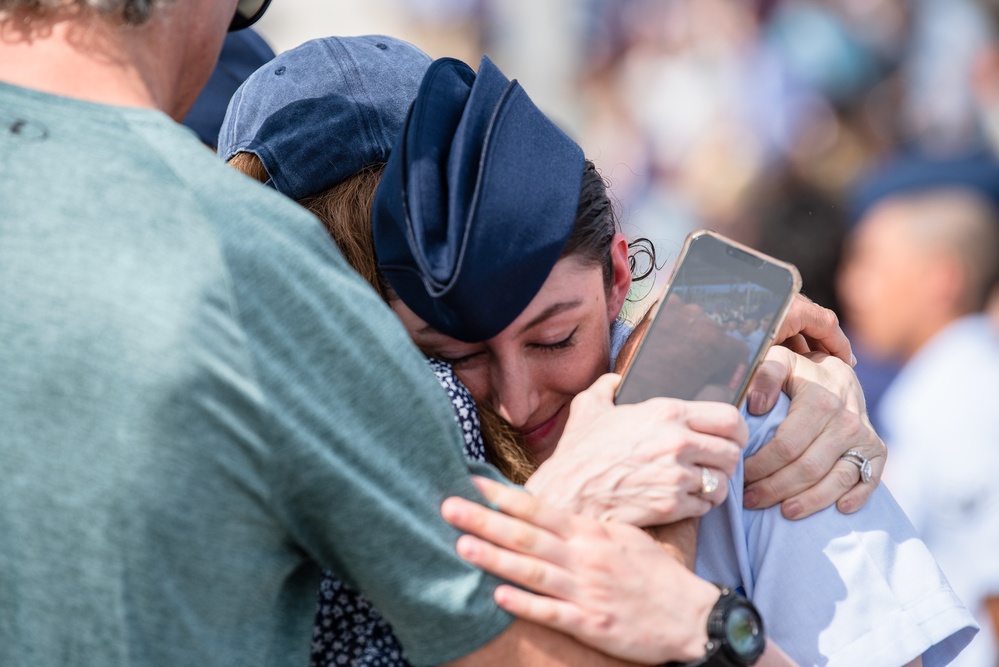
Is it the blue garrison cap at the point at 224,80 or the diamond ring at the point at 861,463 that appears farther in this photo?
the blue garrison cap at the point at 224,80

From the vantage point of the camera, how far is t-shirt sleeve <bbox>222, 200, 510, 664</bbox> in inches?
48.1

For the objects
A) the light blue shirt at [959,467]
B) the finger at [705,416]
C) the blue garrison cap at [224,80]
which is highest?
the finger at [705,416]

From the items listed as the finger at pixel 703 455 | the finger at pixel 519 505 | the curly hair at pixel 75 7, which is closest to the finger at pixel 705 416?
the finger at pixel 703 455

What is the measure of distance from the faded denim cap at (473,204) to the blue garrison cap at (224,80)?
1217 millimetres

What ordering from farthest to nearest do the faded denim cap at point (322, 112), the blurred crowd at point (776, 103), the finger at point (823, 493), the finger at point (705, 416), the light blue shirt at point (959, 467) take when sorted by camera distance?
1. the blurred crowd at point (776, 103)
2. the light blue shirt at point (959, 467)
3. the faded denim cap at point (322, 112)
4. the finger at point (823, 493)
5. the finger at point (705, 416)

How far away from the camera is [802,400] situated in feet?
6.37

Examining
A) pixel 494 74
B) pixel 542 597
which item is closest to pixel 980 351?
pixel 494 74

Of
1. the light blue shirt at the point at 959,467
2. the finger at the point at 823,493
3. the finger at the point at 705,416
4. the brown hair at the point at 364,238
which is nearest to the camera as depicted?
the finger at the point at 705,416

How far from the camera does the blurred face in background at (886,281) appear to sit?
4.77m

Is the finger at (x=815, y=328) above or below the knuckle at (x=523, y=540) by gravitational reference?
above

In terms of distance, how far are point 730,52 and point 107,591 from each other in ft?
24.3

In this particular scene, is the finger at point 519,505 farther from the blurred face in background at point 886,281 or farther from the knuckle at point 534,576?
the blurred face in background at point 886,281

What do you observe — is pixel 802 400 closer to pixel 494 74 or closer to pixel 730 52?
pixel 494 74

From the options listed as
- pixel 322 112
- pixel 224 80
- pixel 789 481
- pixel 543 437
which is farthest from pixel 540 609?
pixel 224 80
